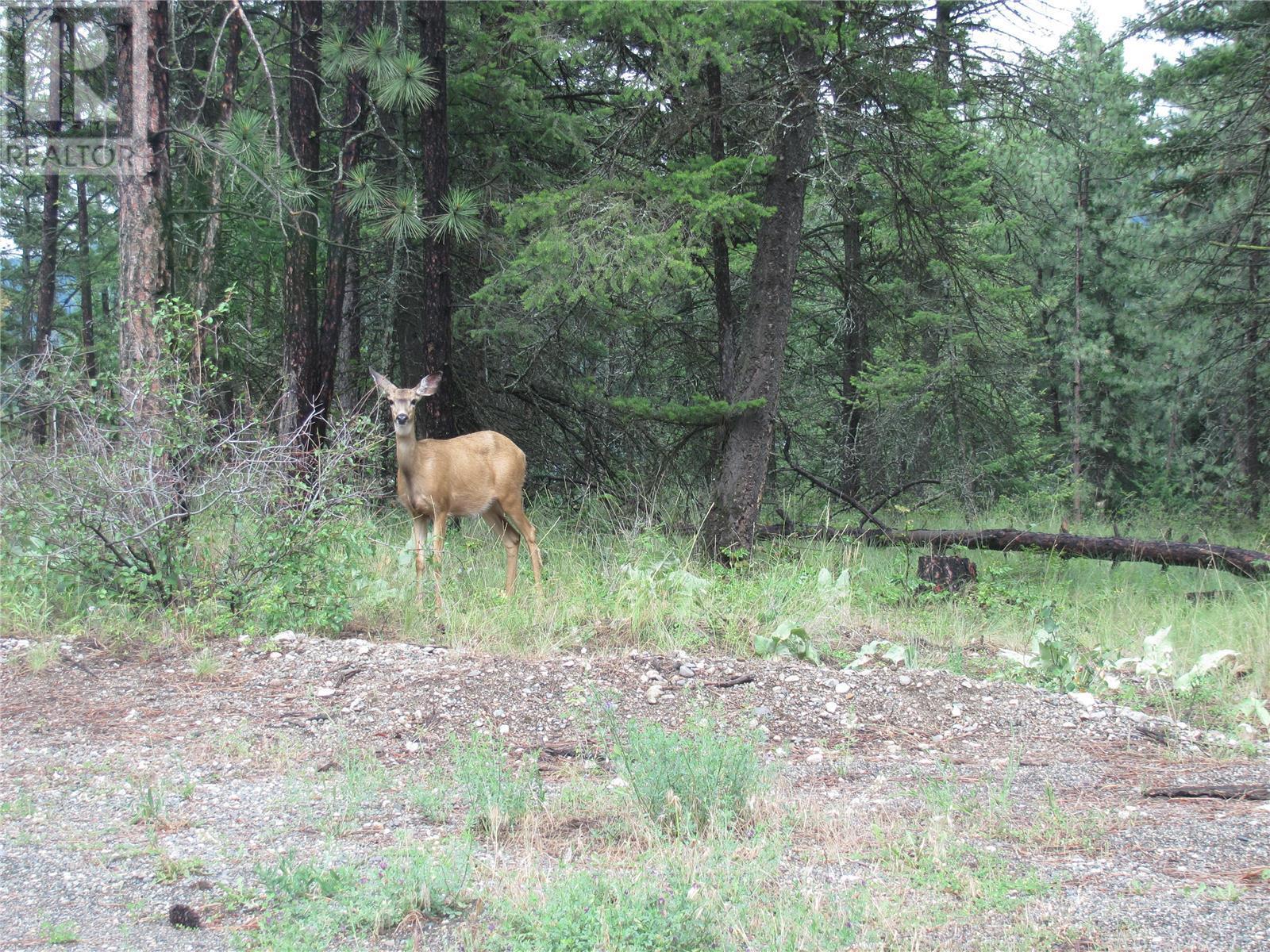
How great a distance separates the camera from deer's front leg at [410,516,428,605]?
912 cm

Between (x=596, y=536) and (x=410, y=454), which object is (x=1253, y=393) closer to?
(x=596, y=536)

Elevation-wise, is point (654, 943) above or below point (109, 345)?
below

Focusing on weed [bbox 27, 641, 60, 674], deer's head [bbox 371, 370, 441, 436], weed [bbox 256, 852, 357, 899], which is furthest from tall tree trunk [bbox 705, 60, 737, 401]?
weed [bbox 256, 852, 357, 899]

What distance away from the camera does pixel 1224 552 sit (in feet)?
37.8

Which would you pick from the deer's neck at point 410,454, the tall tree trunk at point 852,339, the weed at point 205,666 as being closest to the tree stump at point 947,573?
the tall tree trunk at point 852,339

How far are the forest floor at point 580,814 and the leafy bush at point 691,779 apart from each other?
109 mm

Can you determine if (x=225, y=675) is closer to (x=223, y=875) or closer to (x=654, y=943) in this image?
(x=223, y=875)

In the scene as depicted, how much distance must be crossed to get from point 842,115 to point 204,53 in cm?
1258

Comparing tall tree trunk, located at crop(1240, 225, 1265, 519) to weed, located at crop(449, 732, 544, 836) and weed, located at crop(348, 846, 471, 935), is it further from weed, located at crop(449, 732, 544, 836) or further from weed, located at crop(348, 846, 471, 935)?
weed, located at crop(348, 846, 471, 935)

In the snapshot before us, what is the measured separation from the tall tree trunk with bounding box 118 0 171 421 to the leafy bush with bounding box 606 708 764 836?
6.00 metres

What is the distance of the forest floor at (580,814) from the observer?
3775 mm

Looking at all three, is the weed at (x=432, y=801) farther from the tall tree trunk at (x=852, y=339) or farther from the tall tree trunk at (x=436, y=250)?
the tall tree trunk at (x=852, y=339)

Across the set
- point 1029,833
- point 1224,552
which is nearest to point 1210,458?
point 1224,552

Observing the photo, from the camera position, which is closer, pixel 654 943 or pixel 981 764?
pixel 654 943
